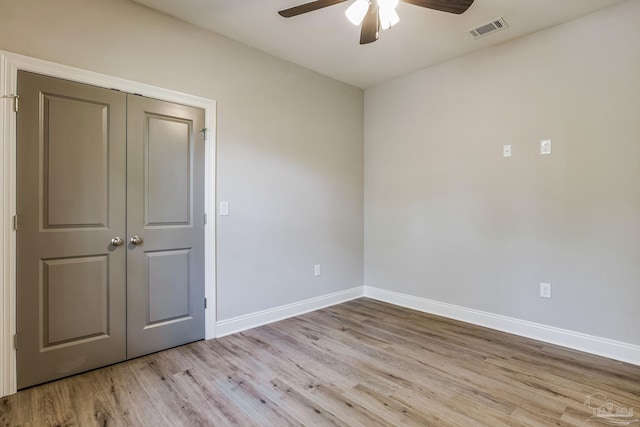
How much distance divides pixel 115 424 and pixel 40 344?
0.85m

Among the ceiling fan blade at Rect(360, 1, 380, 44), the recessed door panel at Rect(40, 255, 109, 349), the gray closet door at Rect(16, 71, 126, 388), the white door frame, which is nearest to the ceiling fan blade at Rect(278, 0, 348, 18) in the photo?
the ceiling fan blade at Rect(360, 1, 380, 44)

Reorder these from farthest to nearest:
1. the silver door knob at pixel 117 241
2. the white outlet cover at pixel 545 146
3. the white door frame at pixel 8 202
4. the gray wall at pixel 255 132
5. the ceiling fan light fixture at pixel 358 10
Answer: the white outlet cover at pixel 545 146
the silver door knob at pixel 117 241
the gray wall at pixel 255 132
the ceiling fan light fixture at pixel 358 10
the white door frame at pixel 8 202

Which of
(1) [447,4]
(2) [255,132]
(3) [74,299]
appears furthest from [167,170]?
(1) [447,4]

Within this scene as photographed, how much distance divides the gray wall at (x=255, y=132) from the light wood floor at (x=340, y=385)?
733mm

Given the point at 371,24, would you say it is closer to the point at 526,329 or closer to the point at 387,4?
the point at 387,4

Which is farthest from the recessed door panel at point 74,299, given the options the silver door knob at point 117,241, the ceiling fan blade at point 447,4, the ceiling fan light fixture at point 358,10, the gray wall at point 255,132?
the ceiling fan blade at point 447,4

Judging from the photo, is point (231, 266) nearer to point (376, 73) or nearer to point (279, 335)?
point (279, 335)

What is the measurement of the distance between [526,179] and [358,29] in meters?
2.00

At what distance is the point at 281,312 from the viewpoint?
11.2 ft

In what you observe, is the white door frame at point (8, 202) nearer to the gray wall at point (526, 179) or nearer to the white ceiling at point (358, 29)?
the white ceiling at point (358, 29)

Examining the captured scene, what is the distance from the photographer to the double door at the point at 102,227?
2098 millimetres

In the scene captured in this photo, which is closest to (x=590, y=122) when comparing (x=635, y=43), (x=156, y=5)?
(x=635, y=43)

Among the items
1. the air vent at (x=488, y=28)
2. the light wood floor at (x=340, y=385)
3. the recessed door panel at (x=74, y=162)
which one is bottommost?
the light wood floor at (x=340, y=385)

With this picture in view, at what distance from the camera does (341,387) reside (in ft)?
6.99
